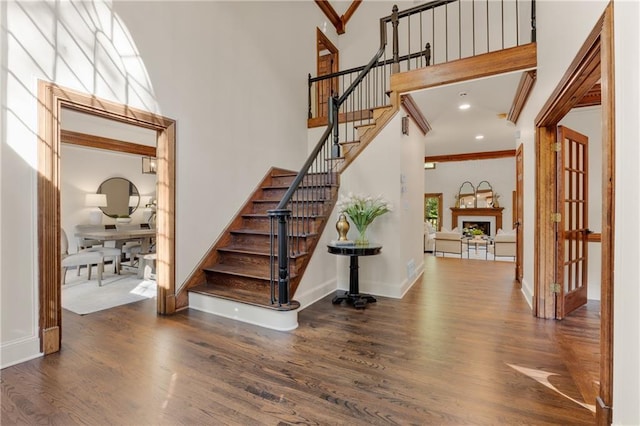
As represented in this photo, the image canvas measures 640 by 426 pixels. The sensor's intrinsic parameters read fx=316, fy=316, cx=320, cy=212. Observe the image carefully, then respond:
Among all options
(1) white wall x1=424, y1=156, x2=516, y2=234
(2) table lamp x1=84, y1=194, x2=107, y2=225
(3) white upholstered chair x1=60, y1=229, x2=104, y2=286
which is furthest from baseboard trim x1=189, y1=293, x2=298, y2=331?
(1) white wall x1=424, y1=156, x2=516, y2=234

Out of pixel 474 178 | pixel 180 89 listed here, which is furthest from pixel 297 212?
pixel 474 178

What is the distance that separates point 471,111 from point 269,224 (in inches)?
142

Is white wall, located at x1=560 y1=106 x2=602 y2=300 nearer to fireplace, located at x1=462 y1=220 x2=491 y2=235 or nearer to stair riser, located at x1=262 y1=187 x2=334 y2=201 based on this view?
stair riser, located at x1=262 y1=187 x2=334 y2=201

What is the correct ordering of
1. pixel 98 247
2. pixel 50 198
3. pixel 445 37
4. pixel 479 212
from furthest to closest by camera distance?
pixel 479 212, pixel 445 37, pixel 98 247, pixel 50 198

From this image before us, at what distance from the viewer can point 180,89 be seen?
11.2 ft

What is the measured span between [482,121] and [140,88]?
5.36 meters

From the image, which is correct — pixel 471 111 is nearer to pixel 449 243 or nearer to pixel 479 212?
pixel 449 243

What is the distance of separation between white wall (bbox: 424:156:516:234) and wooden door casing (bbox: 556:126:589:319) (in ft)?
25.6

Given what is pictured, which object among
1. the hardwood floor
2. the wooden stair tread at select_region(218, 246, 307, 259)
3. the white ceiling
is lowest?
the hardwood floor

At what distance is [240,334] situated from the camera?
9.14 ft

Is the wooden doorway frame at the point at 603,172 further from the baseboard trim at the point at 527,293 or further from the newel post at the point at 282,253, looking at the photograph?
the newel post at the point at 282,253

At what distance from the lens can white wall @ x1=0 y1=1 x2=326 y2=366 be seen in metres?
2.26

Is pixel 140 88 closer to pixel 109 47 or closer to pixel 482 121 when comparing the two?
pixel 109 47

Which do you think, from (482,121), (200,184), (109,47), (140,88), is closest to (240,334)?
(200,184)
